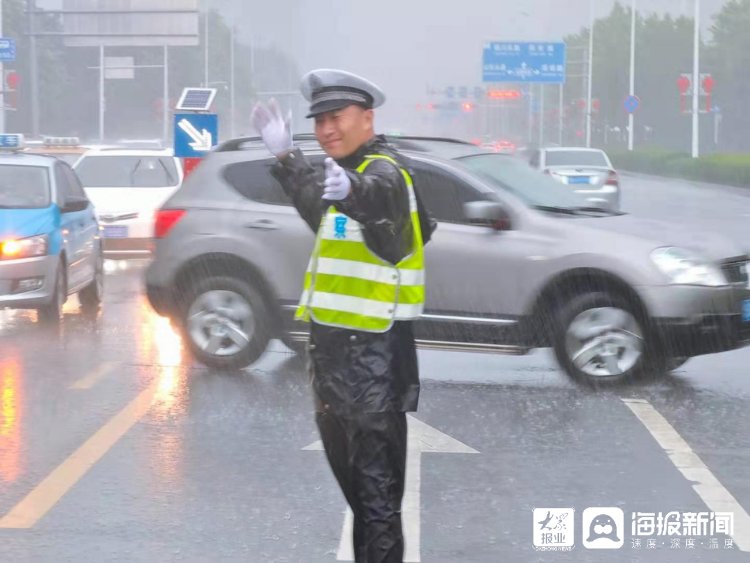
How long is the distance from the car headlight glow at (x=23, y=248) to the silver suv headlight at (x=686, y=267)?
5845 mm

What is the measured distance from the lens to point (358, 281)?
482 centimetres

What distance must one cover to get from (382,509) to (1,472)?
10.8 ft

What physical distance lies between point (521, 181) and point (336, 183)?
648cm

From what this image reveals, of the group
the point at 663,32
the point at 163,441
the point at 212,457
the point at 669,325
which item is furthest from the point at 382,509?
the point at 663,32

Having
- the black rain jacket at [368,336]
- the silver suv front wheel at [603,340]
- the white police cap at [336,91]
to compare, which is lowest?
the silver suv front wheel at [603,340]

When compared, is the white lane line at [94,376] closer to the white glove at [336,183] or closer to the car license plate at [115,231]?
the white glove at [336,183]

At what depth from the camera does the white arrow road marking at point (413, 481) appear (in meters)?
6.12

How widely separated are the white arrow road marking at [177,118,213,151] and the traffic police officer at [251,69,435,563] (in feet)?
53.3

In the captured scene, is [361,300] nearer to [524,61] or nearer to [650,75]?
[524,61]

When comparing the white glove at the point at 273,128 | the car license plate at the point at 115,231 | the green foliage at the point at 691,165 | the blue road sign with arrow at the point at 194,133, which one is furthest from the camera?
the green foliage at the point at 691,165

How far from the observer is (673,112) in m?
106

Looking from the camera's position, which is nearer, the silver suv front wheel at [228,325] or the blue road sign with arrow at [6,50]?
the silver suv front wheel at [228,325]

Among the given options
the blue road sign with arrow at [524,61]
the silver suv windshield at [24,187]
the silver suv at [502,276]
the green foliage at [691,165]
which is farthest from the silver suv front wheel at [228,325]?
the blue road sign with arrow at [524,61]

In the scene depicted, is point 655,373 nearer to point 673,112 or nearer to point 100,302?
point 100,302
